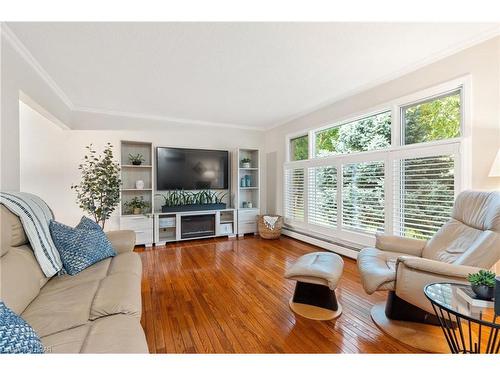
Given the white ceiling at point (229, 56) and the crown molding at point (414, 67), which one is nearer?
the white ceiling at point (229, 56)

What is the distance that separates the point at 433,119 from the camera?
242 centimetres

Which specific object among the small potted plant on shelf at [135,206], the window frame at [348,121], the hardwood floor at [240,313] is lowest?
the hardwood floor at [240,313]

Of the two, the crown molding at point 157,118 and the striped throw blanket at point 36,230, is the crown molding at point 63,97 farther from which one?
the striped throw blanket at point 36,230

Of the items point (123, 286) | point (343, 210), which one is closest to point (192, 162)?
point (343, 210)

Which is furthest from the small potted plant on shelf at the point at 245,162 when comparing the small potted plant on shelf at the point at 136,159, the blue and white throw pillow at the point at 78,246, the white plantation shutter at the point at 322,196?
the blue and white throw pillow at the point at 78,246

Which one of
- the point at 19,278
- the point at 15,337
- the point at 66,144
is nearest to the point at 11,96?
→ the point at 19,278

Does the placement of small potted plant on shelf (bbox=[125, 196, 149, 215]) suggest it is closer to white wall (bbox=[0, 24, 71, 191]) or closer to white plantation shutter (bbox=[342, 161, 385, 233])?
white wall (bbox=[0, 24, 71, 191])

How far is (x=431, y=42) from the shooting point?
2.04 metres

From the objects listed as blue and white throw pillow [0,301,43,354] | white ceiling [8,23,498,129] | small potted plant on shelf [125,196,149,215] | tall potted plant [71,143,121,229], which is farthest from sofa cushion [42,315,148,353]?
small potted plant on shelf [125,196,149,215]

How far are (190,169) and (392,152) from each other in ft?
11.1

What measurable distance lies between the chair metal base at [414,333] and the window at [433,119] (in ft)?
5.97

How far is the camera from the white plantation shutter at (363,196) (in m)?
2.90
